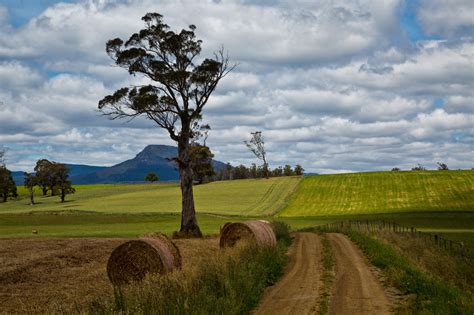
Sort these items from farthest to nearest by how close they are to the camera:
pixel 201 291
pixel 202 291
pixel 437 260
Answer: pixel 437 260 → pixel 202 291 → pixel 201 291

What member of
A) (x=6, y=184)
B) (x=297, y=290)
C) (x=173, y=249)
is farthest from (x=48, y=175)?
(x=297, y=290)

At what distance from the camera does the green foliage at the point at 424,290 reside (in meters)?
13.1

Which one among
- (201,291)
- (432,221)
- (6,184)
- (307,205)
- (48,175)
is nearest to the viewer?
(201,291)

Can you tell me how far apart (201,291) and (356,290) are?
6.18m

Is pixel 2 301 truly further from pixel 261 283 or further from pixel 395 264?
pixel 395 264

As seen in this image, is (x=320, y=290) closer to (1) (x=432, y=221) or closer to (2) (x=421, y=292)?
(2) (x=421, y=292)

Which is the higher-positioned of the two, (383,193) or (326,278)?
(383,193)

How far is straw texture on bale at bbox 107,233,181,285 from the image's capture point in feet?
60.6

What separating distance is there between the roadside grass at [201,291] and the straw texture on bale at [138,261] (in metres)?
2.05

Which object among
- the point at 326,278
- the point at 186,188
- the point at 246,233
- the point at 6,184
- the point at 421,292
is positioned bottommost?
the point at 326,278

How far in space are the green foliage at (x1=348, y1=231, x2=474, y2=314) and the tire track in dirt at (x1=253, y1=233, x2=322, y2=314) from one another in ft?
8.23

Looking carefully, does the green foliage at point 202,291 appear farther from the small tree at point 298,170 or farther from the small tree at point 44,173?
the small tree at point 298,170

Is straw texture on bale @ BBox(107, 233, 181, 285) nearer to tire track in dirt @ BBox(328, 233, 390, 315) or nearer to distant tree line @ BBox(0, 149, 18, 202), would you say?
tire track in dirt @ BBox(328, 233, 390, 315)

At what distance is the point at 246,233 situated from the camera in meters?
26.5
